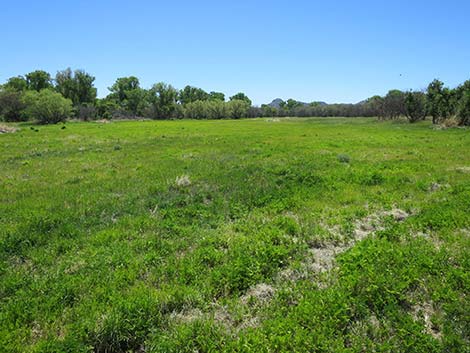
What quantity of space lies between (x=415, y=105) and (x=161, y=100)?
84741 mm

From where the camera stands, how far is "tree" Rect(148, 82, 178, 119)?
114 metres

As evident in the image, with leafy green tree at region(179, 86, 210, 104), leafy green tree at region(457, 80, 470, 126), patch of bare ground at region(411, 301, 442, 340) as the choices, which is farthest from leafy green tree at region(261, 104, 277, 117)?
patch of bare ground at region(411, 301, 442, 340)

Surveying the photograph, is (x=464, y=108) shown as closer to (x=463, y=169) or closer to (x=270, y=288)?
(x=463, y=169)

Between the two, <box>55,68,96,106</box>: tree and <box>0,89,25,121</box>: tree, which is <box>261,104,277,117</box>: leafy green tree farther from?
<box>0,89,25,121</box>: tree

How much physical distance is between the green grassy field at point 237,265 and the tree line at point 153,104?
46989 mm

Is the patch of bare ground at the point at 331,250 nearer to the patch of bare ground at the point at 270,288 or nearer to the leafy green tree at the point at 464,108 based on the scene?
the patch of bare ground at the point at 270,288

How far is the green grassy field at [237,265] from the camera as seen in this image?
4461mm

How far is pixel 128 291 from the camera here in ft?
17.9

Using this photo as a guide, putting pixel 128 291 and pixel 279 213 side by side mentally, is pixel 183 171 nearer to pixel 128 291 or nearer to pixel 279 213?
pixel 279 213

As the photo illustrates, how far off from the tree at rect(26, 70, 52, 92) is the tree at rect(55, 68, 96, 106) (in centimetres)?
1098

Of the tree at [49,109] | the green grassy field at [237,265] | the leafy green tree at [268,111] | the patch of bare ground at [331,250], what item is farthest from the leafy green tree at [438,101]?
the leafy green tree at [268,111]

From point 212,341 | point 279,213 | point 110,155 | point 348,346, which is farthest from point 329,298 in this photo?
point 110,155

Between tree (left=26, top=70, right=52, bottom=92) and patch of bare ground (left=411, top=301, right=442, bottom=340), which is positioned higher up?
tree (left=26, top=70, right=52, bottom=92)

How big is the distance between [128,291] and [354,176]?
11.0 meters
